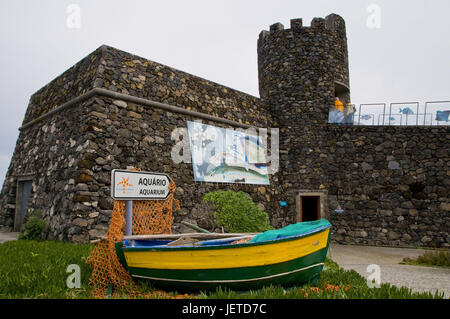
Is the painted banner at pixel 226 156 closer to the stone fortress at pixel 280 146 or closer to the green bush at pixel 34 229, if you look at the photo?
the stone fortress at pixel 280 146

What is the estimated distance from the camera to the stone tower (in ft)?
43.1

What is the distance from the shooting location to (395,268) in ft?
23.7

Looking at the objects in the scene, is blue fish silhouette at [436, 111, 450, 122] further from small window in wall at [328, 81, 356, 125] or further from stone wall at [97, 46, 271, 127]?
stone wall at [97, 46, 271, 127]

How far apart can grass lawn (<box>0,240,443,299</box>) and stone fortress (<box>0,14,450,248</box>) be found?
2.08 m

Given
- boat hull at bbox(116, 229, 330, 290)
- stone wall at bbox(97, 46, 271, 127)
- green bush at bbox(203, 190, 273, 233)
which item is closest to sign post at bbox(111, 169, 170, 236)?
boat hull at bbox(116, 229, 330, 290)

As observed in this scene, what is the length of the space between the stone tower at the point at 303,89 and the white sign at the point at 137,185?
27.9 feet

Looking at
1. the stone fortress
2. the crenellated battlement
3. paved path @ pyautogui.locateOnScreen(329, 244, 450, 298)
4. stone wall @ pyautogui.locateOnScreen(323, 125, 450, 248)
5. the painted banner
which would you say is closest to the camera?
paved path @ pyautogui.locateOnScreen(329, 244, 450, 298)

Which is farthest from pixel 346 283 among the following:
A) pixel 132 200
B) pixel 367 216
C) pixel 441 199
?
pixel 441 199

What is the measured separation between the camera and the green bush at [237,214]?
354 inches

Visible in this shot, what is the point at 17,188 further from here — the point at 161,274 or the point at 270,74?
the point at 270,74

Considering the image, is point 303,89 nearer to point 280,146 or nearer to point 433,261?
point 280,146

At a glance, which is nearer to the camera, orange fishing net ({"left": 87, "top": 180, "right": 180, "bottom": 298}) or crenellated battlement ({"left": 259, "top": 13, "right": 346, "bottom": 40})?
orange fishing net ({"left": 87, "top": 180, "right": 180, "bottom": 298})

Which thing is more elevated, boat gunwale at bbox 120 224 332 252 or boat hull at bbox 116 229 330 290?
boat gunwale at bbox 120 224 332 252

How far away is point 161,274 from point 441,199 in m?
11.3
